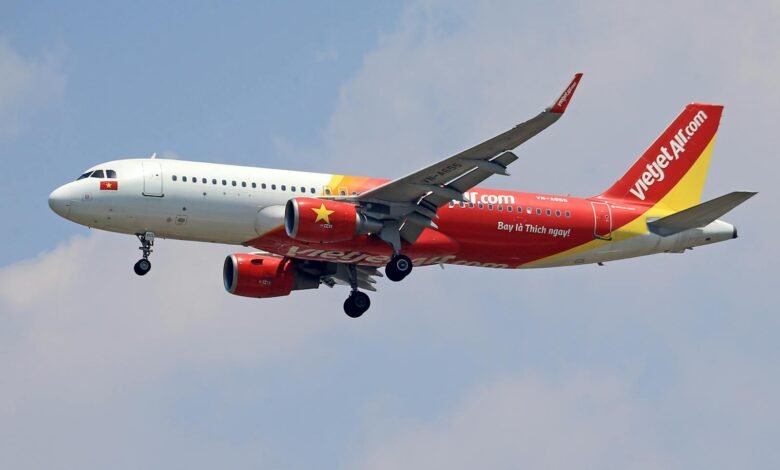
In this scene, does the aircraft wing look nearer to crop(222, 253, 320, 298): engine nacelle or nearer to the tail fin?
crop(222, 253, 320, 298): engine nacelle

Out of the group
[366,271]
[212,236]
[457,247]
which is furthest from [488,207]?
[212,236]

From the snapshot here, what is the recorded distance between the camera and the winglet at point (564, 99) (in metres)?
51.2

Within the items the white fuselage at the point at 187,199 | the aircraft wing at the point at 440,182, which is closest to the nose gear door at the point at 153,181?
the white fuselage at the point at 187,199

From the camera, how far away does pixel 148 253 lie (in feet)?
191

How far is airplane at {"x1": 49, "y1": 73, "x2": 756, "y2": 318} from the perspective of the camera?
5712 cm

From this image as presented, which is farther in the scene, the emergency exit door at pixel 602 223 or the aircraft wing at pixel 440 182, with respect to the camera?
the emergency exit door at pixel 602 223

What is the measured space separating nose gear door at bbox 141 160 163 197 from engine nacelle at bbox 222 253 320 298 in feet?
24.3

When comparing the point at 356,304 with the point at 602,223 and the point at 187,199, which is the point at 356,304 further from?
the point at 602,223

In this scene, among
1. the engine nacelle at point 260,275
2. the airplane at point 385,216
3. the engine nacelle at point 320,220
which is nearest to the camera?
the engine nacelle at point 320,220

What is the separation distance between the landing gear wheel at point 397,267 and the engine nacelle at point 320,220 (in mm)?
2254

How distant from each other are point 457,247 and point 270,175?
24.3 ft

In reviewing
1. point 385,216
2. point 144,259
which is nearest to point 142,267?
point 144,259

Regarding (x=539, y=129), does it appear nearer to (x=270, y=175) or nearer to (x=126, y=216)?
(x=270, y=175)

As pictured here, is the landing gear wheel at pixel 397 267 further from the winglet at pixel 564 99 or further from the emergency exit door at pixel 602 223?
the winglet at pixel 564 99
